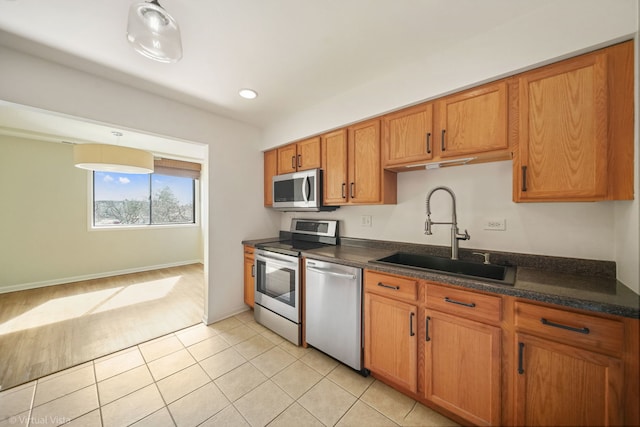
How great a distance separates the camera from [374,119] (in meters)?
2.09

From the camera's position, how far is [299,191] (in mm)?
2645

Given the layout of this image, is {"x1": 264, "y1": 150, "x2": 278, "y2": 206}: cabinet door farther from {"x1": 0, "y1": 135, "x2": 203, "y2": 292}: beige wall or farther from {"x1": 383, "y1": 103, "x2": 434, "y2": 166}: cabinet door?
{"x1": 0, "y1": 135, "x2": 203, "y2": 292}: beige wall

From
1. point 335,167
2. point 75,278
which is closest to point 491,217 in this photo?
point 335,167

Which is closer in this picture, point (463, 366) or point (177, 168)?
point (463, 366)

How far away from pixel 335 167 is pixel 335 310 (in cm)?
138

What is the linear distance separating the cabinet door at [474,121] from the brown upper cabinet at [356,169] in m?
0.54

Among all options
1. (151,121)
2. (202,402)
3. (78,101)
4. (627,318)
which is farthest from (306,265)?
(78,101)

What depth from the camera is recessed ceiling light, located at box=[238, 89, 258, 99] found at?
2205 millimetres

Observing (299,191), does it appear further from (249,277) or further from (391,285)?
(391,285)

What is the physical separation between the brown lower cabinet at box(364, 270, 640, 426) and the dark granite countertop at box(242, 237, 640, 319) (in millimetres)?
54

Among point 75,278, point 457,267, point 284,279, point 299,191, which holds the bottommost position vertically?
point 75,278

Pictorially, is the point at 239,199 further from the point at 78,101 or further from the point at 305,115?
the point at 78,101

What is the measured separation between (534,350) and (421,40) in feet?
6.38

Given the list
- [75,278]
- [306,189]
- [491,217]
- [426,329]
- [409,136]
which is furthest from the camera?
[75,278]
